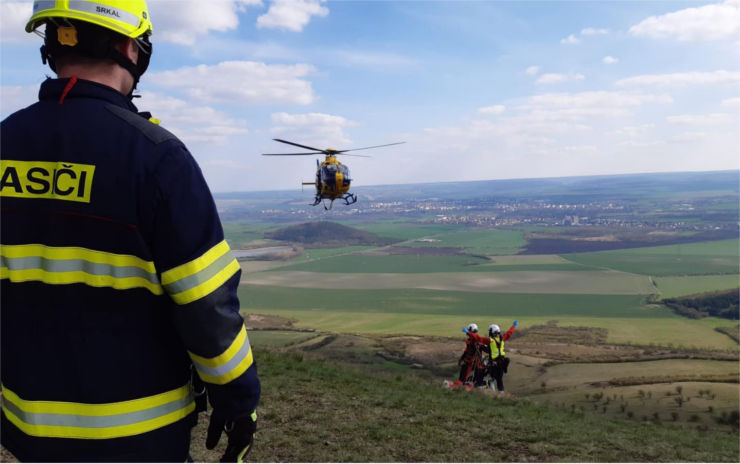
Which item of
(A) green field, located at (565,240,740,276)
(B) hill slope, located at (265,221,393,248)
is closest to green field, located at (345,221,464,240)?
(B) hill slope, located at (265,221,393,248)

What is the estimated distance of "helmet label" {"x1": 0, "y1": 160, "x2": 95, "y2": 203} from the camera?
2.08m

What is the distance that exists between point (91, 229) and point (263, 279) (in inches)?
3814

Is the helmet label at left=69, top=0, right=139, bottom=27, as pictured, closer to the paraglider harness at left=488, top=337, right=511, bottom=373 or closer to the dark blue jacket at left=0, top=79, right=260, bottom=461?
the dark blue jacket at left=0, top=79, right=260, bottom=461

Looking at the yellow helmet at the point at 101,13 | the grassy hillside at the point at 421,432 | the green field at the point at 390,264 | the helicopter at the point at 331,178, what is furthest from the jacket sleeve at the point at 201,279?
the green field at the point at 390,264

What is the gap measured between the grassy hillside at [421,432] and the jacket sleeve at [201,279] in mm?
5560

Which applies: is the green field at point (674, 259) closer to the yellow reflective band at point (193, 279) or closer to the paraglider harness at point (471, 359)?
the paraglider harness at point (471, 359)

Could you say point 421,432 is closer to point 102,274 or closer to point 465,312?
point 102,274

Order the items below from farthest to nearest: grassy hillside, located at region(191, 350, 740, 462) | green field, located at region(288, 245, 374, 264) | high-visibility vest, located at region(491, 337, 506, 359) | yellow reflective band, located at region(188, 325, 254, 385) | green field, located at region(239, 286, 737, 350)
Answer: green field, located at region(288, 245, 374, 264)
green field, located at region(239, 286, 737, 350)
high-visibility vest, located at region(491, 337, 506, 359)
grassy hillside, located at region(191, 350, 740, 462)
yellow reflective band, located at region(188, 325, 254, 385)

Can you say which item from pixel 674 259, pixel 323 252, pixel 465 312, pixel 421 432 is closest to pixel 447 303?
pixel 465 312

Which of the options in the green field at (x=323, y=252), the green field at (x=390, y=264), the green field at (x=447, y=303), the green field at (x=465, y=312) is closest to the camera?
the green field at (x=465, y=312)

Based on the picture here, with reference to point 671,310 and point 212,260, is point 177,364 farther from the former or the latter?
point 671,310

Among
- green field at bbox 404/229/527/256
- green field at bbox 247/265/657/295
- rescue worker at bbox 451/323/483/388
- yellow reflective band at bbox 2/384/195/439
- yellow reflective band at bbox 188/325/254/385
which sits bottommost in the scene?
green field at bbox 247/265/657/295

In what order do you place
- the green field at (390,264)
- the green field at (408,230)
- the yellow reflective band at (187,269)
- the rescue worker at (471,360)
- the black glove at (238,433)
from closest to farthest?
1. the yellow reflective band at (187,269)
2. the black glove at (238,433)
3. the rescue worker at (471,360)
4. the green field at (390,264)
5. the green field at (408,230)

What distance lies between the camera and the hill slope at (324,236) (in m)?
156
